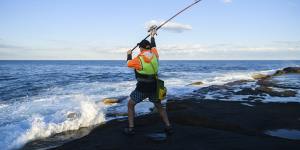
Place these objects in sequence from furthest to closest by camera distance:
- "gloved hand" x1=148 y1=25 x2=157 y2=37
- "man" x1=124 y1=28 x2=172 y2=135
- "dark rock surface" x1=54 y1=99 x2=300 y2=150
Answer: "gloved hand" x1=148 y1=25 x2=157 y2=37 → "man" x1=124 y1=28 x2=172 y2=135 → "dark rock surface" x1=54 y1=99 x2=300 y2=150

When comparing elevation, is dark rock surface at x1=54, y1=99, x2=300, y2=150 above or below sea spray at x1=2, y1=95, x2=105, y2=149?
above

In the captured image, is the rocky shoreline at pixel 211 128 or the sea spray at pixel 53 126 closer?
the rocky shoreline at pixel 211 128

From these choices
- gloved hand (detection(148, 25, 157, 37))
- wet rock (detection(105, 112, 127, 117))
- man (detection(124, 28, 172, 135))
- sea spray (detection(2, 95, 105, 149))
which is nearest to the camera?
man (detection(124, 28, 172, 135))

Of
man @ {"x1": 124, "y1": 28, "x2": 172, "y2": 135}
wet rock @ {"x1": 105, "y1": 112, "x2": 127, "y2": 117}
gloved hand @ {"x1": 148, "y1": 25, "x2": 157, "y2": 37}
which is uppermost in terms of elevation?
gloved hand @ {"x1": 148, "y1": 25, "x2": 157, "y2": 37}

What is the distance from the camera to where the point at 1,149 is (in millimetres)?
6477

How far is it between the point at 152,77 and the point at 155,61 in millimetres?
326

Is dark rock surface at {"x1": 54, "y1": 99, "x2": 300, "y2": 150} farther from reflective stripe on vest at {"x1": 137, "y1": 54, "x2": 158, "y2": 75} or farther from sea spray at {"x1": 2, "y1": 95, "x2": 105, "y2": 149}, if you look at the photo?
reflective stripe on vest at {"x1": 137, "y1": 54, "x2": 158, "y2": 75}

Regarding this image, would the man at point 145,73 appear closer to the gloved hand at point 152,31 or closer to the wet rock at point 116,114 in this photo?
the gloved hand at point 152,31

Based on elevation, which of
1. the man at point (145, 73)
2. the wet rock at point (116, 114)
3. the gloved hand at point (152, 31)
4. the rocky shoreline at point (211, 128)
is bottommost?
the wet rock at point (116, 114)

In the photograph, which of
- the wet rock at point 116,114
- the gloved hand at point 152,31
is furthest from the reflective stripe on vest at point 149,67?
the wet rock at point 116,114

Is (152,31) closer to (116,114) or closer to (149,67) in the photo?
(149,67)

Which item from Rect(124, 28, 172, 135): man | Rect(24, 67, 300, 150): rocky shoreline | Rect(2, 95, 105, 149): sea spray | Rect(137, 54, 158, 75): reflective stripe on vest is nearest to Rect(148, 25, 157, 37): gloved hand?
Rect(124, 28, 172, 135): man

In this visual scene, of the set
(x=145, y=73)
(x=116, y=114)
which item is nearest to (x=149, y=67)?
(x=145, y=73)

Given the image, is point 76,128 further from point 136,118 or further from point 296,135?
point 296,135
